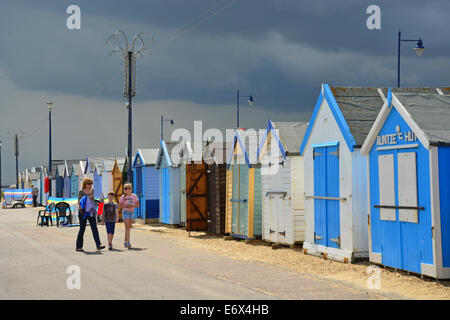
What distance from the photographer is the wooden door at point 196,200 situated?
19922 millimetres

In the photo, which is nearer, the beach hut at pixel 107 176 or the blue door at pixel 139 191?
the blue door at pixel 139 191

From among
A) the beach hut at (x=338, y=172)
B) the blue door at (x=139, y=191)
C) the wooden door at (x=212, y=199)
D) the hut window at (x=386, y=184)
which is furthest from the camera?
the blue door at (x=139, y=191)

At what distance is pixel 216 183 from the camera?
62.8ft

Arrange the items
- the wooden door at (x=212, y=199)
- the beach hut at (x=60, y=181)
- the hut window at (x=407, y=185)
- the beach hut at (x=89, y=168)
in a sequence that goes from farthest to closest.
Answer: the beach hut at (x=60, y=181) < the beach hut at (x=89, y=168) < the wooden door at (x=212, y=199) < the hut window at (x=407, y=185)

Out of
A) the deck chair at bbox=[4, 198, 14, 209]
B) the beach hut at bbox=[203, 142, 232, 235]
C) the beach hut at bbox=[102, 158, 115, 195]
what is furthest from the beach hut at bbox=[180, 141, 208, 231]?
the deck chair at bbox=[4, 198, 14, 209]

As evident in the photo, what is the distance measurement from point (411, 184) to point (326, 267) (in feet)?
8.96

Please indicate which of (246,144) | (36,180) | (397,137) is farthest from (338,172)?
(36,180)

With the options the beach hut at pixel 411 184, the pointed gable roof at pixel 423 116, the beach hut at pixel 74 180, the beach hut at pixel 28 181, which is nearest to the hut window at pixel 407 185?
the beach hut at pixel 411 184

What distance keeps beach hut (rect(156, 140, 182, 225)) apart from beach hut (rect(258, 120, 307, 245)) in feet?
25.9

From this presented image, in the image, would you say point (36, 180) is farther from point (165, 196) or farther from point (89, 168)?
point (165, 196)

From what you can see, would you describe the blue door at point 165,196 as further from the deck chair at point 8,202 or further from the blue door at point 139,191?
the deck chair at point 8,202
